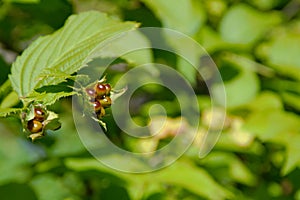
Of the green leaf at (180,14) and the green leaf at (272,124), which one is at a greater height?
the green leaf at (180,14)

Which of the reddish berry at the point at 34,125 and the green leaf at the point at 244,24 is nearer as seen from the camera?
the reddish berry at the point at 34,125

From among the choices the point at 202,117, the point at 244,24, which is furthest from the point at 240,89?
Result: the point at 244,24

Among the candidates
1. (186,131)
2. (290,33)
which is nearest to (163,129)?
(186,131)

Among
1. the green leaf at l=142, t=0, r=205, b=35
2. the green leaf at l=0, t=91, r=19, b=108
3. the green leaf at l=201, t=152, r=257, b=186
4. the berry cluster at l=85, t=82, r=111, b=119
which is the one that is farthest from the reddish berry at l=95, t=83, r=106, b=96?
the green leaf at l=201, t=152, r=257, b=186

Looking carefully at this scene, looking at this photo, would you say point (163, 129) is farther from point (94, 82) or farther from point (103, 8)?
point (94, 82)

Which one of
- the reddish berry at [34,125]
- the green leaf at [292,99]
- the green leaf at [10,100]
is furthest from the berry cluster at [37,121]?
the green leaf at [292,99]

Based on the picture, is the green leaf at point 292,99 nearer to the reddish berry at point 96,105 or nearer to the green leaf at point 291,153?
the green leaf at point 291,153

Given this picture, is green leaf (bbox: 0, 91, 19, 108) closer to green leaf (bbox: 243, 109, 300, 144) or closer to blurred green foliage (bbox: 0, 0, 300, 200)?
blurred green foliage (bbox: 0, 0, 300, 200)

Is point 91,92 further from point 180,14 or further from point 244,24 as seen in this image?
point 244,24
